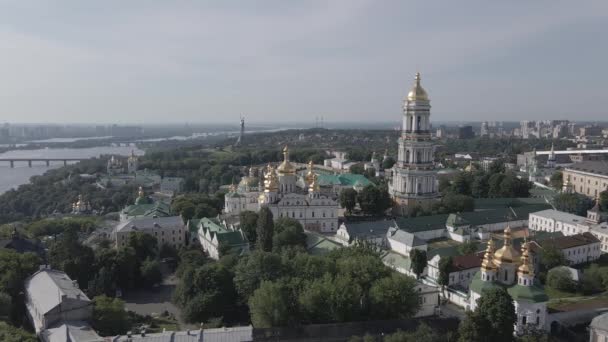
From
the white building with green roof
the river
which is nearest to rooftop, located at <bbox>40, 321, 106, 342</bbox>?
the white building with green roof

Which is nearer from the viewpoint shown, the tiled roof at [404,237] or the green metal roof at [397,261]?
the green metal roof at [397,261]

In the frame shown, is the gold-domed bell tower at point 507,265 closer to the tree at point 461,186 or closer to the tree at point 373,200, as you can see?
the tree at point 373,200

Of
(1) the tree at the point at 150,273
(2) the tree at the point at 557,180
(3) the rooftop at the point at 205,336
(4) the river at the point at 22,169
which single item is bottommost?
(4) the river at the point at 22,169

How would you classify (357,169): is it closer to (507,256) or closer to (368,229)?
(368,229)

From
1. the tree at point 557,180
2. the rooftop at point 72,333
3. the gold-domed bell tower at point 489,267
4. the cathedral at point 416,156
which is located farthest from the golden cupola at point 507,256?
the tree at point 557,180

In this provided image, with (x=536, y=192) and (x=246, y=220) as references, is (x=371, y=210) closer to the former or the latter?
(x=246, y=220)

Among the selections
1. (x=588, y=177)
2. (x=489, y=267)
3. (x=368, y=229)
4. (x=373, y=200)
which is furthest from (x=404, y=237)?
(x=588, y=177)

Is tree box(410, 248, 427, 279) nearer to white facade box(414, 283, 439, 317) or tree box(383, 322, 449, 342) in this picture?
white facade box(414, 283, 439, 317)
